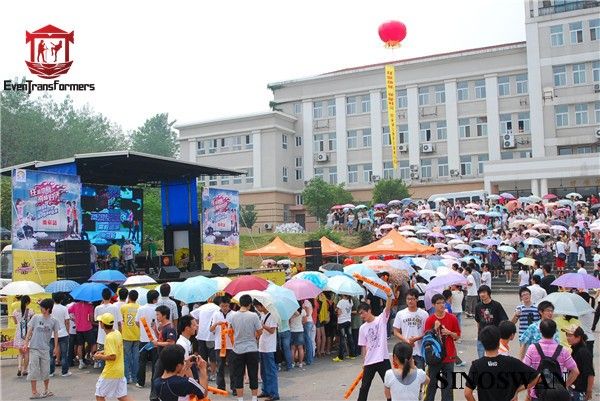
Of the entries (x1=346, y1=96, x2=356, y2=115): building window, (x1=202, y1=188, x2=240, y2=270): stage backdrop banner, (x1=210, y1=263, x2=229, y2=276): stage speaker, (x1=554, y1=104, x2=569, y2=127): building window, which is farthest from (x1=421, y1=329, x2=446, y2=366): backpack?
(x1=346, y1=96, x2=356, y2=115): building window

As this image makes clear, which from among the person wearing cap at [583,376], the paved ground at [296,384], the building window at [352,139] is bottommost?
the paved ground at [296,384]

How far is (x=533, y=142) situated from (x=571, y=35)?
7.56 metres

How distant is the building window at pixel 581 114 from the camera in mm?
40125

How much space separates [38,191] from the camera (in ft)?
49.9

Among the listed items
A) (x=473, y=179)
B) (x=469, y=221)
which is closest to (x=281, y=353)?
(x=469, y=221)

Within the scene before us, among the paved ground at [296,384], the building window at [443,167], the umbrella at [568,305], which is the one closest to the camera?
the umbrella at [568,305]

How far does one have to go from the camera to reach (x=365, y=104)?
47375 mm

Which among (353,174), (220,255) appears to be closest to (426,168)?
(353,174)

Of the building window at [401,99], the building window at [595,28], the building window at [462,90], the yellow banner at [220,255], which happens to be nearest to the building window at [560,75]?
the building window at [595,28]

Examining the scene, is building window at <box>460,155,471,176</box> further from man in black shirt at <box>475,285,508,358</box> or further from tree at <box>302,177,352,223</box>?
man in black shirt at <box>475,285,508,358</box>

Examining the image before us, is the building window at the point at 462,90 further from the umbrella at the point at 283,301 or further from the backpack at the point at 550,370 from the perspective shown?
the backpack at the point at 550,370

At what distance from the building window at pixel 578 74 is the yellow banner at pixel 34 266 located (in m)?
36.6

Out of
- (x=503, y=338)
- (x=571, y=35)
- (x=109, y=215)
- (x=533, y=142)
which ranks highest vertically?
(x=571, y=35)

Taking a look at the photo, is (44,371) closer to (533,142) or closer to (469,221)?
(469,221)
